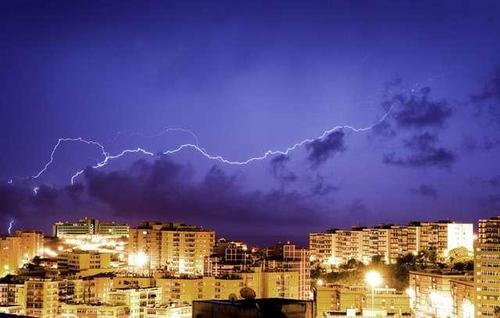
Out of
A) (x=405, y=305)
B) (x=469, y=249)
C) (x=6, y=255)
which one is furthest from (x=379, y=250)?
(x=6, y=255)

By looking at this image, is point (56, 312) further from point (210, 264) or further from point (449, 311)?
point (449, 311)

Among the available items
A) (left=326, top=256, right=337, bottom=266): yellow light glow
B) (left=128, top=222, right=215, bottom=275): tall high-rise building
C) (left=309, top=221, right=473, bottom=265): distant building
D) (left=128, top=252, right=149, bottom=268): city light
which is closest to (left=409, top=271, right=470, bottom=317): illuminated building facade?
(left=309, top=221, right=473, bottom=265): distant building

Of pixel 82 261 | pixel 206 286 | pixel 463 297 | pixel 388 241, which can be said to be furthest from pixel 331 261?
pixel 463 297

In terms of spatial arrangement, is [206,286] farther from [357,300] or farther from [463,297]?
[463,297]

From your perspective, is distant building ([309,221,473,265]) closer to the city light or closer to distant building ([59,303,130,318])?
the city light

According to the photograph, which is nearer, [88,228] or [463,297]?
[463,297]

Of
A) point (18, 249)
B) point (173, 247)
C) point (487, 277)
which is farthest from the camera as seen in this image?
point (18, 249)
